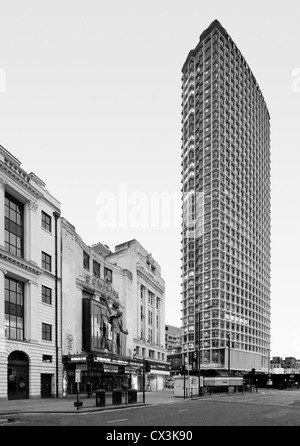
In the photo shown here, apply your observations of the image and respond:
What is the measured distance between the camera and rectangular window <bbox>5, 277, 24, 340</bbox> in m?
46.6

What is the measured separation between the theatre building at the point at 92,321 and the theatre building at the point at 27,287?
1708mm

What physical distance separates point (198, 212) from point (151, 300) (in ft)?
273

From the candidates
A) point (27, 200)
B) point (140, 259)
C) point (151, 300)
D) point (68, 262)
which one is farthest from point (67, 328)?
point (151, 300)

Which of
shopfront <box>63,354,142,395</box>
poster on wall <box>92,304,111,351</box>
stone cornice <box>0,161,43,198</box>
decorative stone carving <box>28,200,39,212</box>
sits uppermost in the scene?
stone cornice <box>0,161,43,198</box>

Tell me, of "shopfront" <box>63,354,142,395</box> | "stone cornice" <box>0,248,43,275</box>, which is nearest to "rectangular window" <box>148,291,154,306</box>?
"shopfront" <box>63,354,142,395</box>

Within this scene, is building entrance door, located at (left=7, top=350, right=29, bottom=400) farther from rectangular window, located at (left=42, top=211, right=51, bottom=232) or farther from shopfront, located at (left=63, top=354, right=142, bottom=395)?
rectangular window, located at (left=42, top=211, right=51, bottom=232)

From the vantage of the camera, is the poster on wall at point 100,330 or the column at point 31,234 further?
the poster on wall at point 100,330

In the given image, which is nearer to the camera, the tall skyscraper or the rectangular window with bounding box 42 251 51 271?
the rectangular window with bounding box 42 251 51 271

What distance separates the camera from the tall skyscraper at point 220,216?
16512cm

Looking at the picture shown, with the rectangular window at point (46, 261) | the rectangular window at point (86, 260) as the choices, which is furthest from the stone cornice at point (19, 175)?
the rectangular window at point (86, 260)

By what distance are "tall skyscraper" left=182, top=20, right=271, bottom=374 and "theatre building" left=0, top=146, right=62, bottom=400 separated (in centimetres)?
10987

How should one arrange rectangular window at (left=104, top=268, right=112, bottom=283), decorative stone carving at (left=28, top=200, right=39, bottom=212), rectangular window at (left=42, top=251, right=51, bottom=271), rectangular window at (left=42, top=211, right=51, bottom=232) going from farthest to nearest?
rectangular window at (left=104, top=268, right=112, bottom=283), rectangular window at (left=42, top=211, right=51, bottom=232), rectangular window at (left=42, top=251, right=51, bottom=271), decorative stone carving at (left=28, top=200, right=39, bottom=212)

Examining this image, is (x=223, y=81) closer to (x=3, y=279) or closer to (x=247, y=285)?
(x=247, y=285)

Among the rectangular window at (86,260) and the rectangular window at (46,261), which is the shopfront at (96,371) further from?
the rectangular window at (86,260)
